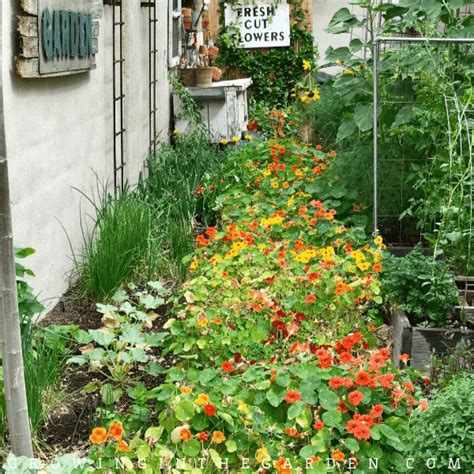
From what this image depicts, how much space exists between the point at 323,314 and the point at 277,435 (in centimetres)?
145

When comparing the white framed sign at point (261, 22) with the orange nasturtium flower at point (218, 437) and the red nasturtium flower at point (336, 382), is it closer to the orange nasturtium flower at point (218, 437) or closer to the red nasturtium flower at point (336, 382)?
the red nasturtium flower at point (336, 382)

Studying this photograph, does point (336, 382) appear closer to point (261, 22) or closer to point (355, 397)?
point (355, 397)

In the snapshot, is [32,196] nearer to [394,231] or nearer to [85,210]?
[85,210]

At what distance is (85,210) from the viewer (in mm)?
6301

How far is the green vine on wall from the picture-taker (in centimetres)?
1284

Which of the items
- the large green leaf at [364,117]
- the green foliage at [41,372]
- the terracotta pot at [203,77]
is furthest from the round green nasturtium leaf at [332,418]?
the terracotta pot at [203,77]

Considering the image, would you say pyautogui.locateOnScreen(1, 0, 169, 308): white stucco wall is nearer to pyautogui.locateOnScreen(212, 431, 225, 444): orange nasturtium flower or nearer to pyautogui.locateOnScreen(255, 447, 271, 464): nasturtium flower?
pyautogui.locateOnScreen(212, 431, 225, 444): orange nasturtium flower

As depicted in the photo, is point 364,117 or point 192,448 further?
point 364,117

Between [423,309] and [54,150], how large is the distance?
213cm

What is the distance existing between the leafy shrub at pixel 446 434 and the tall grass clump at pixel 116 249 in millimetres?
2674

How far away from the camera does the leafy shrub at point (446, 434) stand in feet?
9.92

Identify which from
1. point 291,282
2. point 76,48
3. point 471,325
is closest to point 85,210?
point 76,48

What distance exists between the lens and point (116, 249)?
5.70 metres

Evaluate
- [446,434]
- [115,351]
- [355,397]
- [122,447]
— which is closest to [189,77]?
[115,351]
